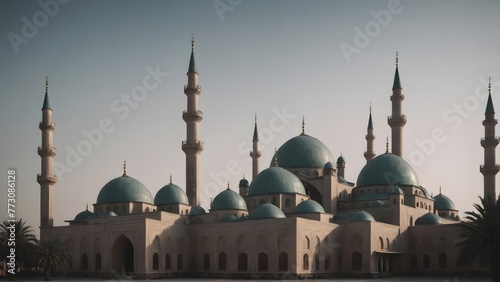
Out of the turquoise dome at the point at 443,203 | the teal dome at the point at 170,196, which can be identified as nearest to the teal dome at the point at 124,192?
the teal dome at the point at 170,196

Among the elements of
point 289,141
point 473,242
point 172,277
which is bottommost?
point 172,277

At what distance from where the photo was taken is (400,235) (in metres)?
44.1

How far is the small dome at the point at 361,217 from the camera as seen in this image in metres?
41.5

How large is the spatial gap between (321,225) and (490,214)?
12.6 m

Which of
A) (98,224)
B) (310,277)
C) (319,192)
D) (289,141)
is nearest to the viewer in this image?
(310,277)

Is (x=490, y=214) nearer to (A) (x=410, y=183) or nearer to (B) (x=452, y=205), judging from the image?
(A) (x=410, y=183)

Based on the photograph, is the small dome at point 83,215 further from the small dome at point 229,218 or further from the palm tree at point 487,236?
the palm tree at point 487,236

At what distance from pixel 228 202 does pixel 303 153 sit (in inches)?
404

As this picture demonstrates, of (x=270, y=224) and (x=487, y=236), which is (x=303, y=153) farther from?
(x=487, y=236)

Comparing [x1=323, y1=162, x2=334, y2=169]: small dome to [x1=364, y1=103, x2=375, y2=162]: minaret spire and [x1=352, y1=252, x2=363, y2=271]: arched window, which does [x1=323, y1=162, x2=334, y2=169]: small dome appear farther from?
[x1=364, y1=103, x2=375, y2=162]: minaret spire

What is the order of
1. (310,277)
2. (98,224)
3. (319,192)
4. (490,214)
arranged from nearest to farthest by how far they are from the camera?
(490,214)
(310,277)
(98,224)
(319,192)

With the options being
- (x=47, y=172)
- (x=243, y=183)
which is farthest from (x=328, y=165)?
(x=47, y=172)

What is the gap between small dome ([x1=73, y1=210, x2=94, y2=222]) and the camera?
46375 mm

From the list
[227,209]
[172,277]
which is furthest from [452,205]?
[172,277]
